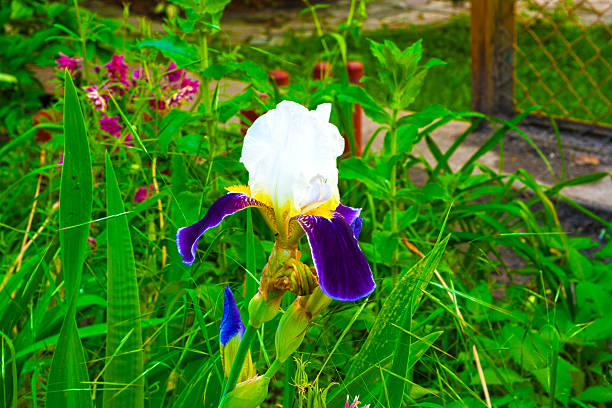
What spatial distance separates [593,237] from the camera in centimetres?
260

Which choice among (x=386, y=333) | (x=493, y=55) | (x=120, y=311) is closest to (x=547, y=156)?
(x=493, y=55)

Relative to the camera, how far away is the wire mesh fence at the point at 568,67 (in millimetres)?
3541

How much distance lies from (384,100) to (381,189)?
200mm

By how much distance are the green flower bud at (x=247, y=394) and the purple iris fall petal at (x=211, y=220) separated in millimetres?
154

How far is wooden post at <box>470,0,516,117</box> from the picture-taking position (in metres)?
3.36

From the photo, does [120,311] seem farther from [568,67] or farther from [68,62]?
[568,67]

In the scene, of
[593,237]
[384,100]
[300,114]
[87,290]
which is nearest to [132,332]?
[300,114]

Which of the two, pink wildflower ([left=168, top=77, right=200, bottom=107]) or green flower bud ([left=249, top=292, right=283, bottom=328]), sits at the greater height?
green flower bud ([left=249, top=292, right=283, bottom=328])

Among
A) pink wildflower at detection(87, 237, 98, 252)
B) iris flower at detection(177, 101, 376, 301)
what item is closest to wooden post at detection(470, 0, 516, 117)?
pink wildflower at detection(87, 237, 98, 252)

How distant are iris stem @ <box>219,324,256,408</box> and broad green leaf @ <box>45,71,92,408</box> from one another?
280 mm

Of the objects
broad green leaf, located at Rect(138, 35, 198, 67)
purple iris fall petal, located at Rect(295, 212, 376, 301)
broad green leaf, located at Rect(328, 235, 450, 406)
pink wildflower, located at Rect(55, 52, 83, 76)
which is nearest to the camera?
purple iris fall petal, located at Rect(295, 212, 376, 301)

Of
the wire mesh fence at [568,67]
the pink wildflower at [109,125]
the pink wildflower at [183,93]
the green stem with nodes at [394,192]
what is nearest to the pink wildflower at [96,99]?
the pink wildflower at [109,125]

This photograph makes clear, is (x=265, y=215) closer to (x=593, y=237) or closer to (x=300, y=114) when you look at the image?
(x=300, y=114)

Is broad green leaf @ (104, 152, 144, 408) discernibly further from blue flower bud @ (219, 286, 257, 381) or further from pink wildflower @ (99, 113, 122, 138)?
pink wildflower @ (99, 113, 122, 138)
